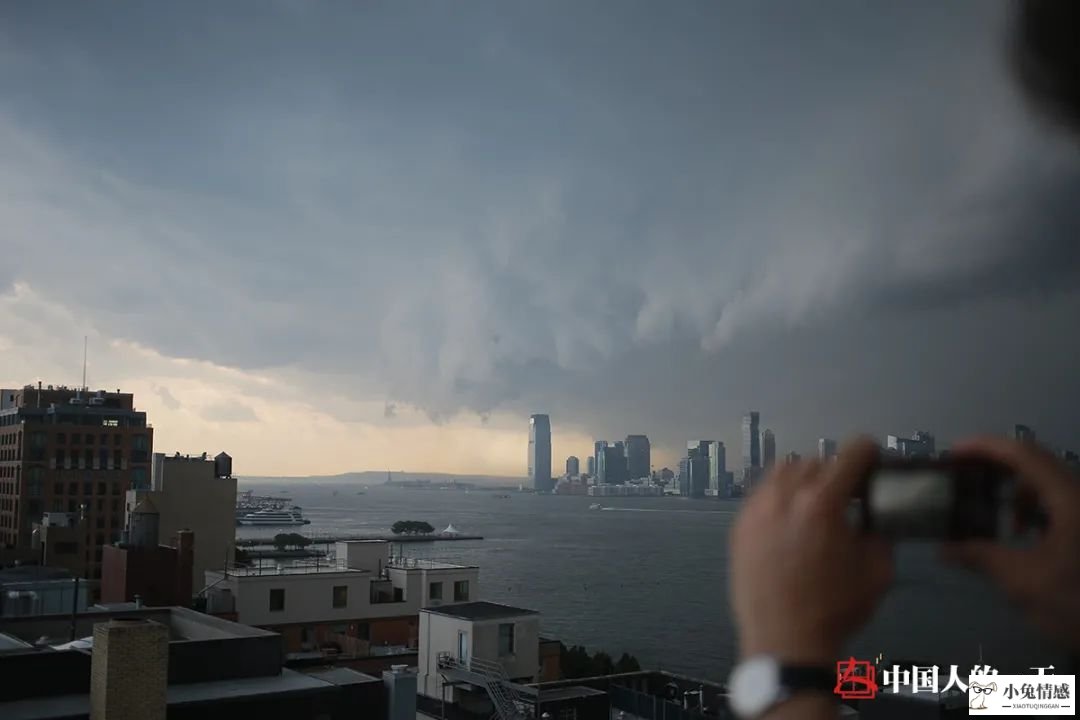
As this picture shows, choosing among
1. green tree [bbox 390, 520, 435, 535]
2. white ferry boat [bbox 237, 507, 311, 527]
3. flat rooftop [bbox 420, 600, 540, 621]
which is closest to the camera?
flat rooftop [bbox 420, 600, 540, 621]

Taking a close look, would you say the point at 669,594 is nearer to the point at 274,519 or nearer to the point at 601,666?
the point at 601,666

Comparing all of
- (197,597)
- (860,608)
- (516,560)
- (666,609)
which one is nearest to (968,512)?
(860,608)

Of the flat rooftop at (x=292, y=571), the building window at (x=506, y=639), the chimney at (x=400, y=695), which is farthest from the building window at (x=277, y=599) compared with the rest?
the chimney at (x=400, y=695)

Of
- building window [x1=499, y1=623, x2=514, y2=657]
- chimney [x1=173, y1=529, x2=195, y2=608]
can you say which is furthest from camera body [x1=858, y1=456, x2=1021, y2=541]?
chimney [x1=173, y1=529, x2=195, y2=608]

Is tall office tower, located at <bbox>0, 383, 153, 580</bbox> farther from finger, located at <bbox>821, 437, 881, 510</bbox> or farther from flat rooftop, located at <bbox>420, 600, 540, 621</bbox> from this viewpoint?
finger, located at <bbox>821, 437, 881, 510</bbox>

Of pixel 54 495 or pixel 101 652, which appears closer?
pixel 101 652

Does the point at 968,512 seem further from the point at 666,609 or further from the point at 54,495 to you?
the point at 54,495

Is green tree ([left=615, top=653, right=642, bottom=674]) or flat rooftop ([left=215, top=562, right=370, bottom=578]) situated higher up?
flat rooftop ([left=215, top=562, right=370, bottom=578])

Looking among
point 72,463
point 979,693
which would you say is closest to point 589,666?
point 979,693
